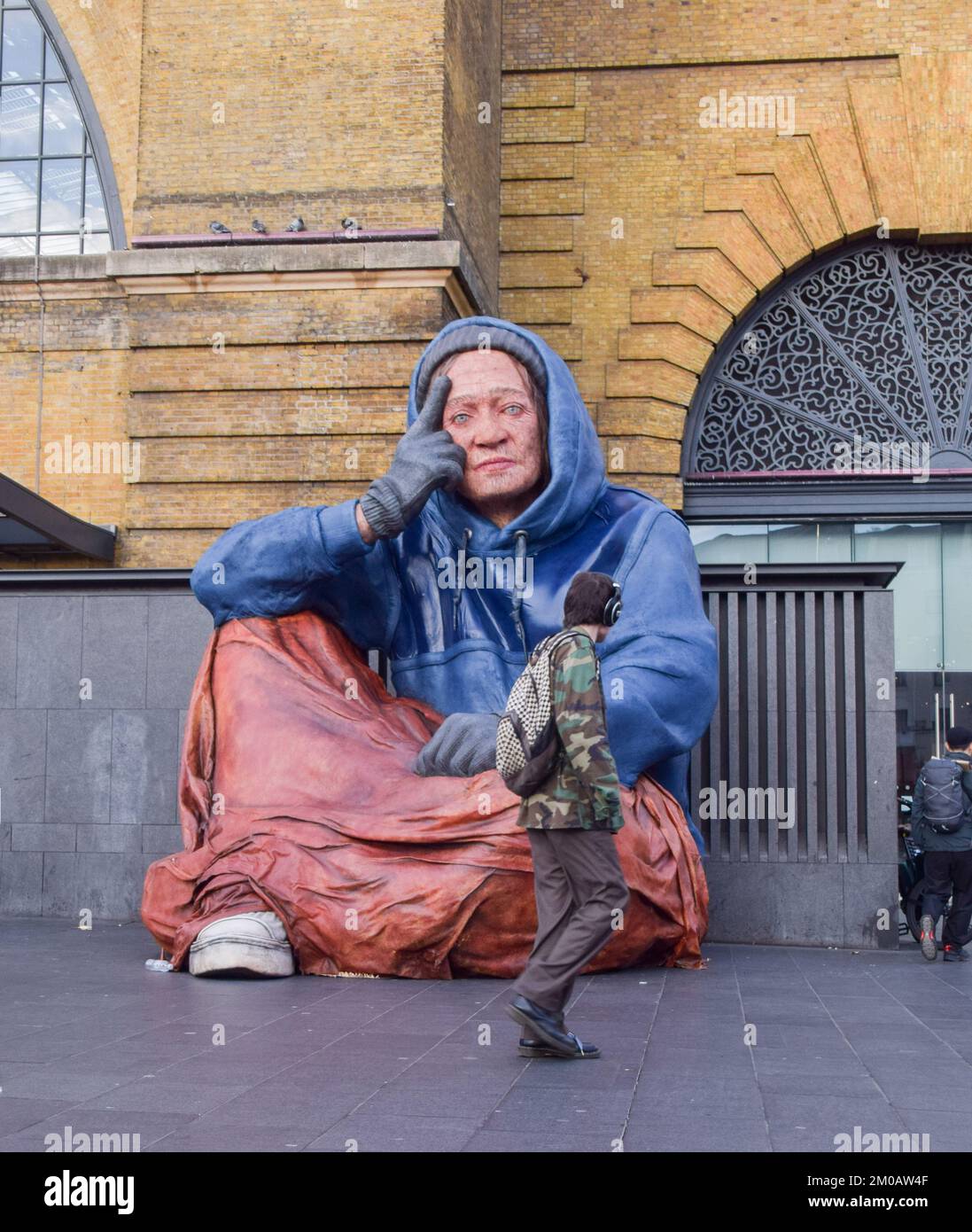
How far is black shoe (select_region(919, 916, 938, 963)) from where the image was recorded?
317 inches

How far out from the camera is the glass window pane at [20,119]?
50.2ft

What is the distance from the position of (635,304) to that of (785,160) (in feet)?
6.69

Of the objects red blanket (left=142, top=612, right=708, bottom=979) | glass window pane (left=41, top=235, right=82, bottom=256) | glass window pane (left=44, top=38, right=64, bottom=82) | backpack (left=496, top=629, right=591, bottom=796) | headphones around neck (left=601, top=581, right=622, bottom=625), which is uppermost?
glass window pane (left=44, top=38, right=64, bottom=82)

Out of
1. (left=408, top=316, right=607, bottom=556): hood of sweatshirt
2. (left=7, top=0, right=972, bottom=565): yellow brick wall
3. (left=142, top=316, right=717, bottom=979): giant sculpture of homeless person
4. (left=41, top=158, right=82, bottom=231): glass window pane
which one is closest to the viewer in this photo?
(left=142, top=316, right=717, bottom=979): giant sculpture of homeless person

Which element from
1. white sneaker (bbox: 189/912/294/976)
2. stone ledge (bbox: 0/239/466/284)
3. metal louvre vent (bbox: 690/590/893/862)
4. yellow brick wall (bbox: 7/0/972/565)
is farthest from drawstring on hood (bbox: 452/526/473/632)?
stone ledge (bbox: 0/239/466/284)

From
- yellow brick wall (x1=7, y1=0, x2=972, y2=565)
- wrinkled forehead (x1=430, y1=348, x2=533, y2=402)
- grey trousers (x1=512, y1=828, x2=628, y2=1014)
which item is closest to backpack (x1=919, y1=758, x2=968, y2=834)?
wrinkled forehead (x1=430, y1=348, x2=533, y2=402)

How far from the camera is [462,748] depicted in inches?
275

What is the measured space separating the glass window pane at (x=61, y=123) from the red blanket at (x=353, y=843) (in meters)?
9.41

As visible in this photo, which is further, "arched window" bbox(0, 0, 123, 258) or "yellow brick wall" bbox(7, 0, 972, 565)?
"arched window" bbox(0, 0, 123, 258)

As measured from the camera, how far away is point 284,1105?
4113 millimetres

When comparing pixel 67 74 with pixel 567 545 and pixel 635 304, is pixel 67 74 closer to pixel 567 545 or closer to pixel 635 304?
pixel 635 304

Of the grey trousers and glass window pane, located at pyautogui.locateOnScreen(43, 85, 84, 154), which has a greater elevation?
glass window pane, located at pyautogui.locateOnScreen(43, 85, 84, 154)

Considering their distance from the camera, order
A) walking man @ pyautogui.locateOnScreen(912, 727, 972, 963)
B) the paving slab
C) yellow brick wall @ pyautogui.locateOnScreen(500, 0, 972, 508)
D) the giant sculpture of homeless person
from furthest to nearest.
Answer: yellow brick wall @ pyautogui.locateOnScreen(500, 0, 972, 508) → walking man @ pyautogui.locateOnScreen(912, 727, 972, 963) → the giant sculpture of homeless person → the paving slab

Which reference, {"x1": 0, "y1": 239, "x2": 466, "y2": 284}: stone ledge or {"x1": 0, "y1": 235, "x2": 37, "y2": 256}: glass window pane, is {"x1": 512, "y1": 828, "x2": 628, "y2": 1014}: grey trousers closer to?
{"x1": 0, "y1": 239, "x2": 466, "y2": 284}: stone ledge
